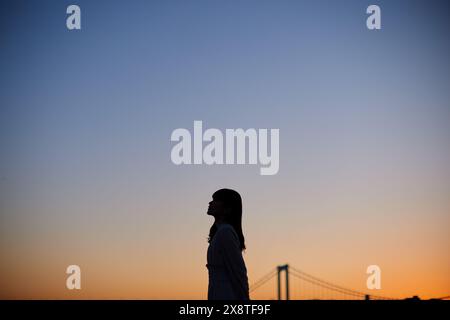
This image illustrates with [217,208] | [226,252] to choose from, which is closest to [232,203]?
[217,208]

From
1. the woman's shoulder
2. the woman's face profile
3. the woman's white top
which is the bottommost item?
the woman's white top

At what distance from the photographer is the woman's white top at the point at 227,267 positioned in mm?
4191

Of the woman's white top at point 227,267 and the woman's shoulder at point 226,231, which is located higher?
the woman's shoulder at point 226,231

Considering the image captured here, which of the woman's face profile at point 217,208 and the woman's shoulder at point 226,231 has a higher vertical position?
the woman's face profile at point 217,208

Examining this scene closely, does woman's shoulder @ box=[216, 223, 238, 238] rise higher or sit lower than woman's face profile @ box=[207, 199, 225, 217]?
lower

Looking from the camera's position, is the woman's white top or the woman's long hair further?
the woman's long hair

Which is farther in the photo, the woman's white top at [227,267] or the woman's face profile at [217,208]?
the woman's face profile at [217,208]

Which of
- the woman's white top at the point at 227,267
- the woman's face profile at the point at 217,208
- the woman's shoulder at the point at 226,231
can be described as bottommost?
the woman's white top at the point at 227,267

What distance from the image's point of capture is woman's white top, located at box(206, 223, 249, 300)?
4191 mm

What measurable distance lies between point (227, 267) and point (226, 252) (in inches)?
4.0

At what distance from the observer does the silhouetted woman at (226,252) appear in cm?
420
